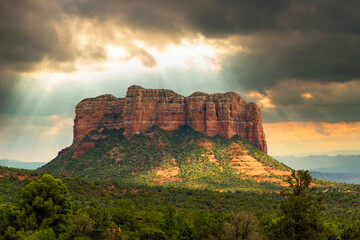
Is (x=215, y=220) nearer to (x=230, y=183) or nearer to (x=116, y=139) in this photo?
(x=230, y=183)

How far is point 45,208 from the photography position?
5156 cm

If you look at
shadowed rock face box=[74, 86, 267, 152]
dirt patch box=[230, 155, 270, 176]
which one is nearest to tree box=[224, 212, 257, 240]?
dirt patch box=[230, 155, 270, 176]

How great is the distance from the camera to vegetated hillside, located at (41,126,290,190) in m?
146

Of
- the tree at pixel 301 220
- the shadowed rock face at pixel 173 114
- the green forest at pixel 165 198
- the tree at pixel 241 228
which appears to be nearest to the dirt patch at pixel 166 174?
the green forest at pixel 165 198

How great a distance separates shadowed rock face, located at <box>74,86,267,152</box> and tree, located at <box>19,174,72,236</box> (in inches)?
4750

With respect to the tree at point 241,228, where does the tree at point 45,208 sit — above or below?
above

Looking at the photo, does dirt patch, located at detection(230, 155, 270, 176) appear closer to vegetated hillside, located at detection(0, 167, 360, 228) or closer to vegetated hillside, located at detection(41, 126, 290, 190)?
vegetated hillside, located at detection(41, 126, 290, 190)

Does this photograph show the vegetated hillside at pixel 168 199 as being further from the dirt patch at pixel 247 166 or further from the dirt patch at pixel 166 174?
the dirt patch at pixel 247 166

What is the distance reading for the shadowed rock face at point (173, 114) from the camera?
17700 centimetres

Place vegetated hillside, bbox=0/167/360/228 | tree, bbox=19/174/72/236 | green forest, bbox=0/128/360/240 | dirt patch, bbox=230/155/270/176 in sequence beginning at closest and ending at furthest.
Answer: green forest, bbox=0/128/360/240 < tree, bbox=19/174/72/236 < vegetated hillside, bbox=0/167/360/228 < dirt patch, bbox=230/155/270/176

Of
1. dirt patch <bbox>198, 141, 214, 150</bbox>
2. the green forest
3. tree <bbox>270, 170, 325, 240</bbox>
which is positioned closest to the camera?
tree <bbox>270, 170, 325, 240</bbox>

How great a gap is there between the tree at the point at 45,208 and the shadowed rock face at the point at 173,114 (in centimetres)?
12064

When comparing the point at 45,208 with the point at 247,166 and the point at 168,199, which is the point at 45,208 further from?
the point at 247,166

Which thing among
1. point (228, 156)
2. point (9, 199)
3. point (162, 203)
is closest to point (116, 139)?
point (228, 156)
